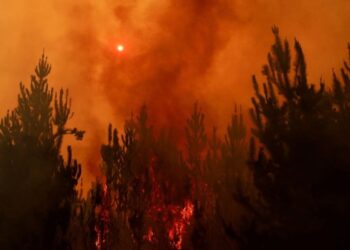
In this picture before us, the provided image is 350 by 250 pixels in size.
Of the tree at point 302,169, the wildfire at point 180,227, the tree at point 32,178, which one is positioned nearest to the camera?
the tree at point 302,169

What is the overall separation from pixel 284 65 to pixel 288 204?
309 centimetres

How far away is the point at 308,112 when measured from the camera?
8.74 m

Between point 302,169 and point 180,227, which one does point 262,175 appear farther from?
point 180,227

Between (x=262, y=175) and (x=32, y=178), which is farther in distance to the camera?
(x=32, y=178)

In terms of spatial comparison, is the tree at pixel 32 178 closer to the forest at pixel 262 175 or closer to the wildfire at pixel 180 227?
the forest at pixel 262 175

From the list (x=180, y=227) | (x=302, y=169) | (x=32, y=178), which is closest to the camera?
(x=302, y=169)

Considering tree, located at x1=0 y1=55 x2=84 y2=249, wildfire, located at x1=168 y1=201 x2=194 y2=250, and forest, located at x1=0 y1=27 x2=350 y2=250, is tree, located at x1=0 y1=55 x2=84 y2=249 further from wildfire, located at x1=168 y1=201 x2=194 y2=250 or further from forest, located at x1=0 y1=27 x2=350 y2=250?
wildfire, located at x1=168 y1=201 x2=194 y2=250

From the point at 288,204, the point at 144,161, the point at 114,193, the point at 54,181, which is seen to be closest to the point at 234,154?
the point at 144,161

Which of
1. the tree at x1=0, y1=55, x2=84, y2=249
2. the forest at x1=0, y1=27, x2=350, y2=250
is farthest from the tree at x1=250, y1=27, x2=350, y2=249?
the tree at x1=0, y1=55, x2=84, y2=249

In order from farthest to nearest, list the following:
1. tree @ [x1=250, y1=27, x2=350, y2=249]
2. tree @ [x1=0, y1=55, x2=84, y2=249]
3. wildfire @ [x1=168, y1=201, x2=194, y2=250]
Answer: wildfire @ [x1=168, y1=201, x2=194, y2=250], tree @ [x1=0, y1=55, x2=84, y2=249], tree @ [x1=250, y1=27, x2=350, y2=249]

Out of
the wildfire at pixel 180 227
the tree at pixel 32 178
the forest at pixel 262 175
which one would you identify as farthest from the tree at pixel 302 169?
the wildfire at pixel 180 227

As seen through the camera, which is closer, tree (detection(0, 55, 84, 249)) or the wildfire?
tree (detection(0, 55, 84, 249))

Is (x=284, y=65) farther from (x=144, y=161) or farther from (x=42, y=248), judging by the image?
(x=144, y=161)

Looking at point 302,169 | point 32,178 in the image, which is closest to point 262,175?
point 302,169
